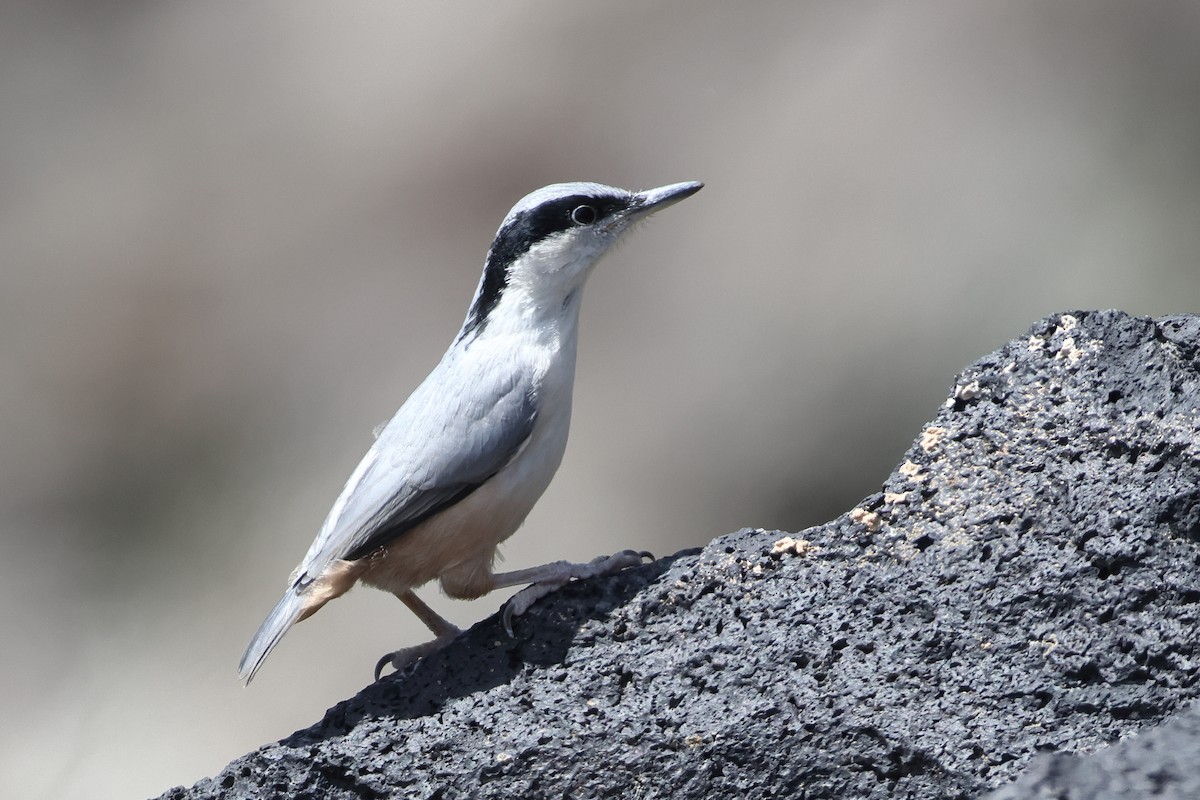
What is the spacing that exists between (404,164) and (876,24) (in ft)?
12.3

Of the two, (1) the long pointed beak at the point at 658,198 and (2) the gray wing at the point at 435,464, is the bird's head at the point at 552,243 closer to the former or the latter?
(1) the long pointed beak at the point at 658,198

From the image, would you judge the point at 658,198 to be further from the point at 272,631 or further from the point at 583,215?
the point at 272,631

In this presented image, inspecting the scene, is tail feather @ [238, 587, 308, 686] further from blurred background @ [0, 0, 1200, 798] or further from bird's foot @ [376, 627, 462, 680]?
blurred background @ [0, 0, 1200, 798]

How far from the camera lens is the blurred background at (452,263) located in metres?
8.77

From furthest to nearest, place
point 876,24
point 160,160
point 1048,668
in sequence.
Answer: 1. point 160,160
2. point 876,24
3. point 1048,668

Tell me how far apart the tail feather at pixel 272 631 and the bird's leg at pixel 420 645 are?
31 centimetres

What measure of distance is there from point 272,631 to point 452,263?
627cm

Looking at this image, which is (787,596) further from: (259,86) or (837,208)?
(259,86)

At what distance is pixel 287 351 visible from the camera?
33.4 ft

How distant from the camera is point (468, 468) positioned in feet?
13.2

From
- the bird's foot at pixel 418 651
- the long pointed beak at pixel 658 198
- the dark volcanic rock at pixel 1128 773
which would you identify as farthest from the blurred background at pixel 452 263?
the dark volcanic rock at pixel 1128 773

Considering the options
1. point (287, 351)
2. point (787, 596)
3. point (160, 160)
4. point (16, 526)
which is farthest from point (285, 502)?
point (787, 596)

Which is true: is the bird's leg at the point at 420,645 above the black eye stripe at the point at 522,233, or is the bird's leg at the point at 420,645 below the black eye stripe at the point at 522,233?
below

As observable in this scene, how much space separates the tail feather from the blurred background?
4.75 m
